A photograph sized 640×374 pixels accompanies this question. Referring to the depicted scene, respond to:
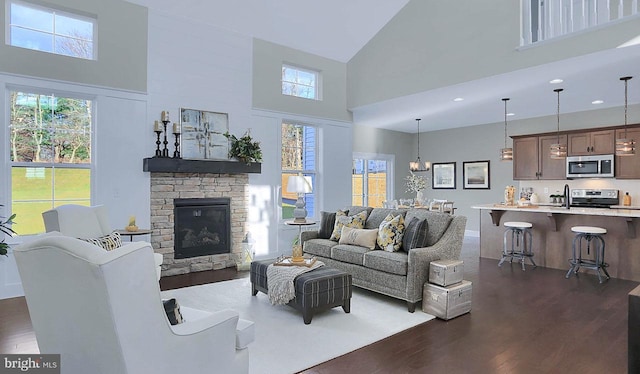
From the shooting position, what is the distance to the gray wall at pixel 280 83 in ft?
20.9

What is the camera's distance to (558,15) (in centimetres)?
564

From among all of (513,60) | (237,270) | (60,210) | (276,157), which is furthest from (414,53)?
(60,210)

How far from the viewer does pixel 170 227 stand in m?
5.43

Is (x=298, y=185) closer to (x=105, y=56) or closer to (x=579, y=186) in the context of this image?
(x=105, y=56)

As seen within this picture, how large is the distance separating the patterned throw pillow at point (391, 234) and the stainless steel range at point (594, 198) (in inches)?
203

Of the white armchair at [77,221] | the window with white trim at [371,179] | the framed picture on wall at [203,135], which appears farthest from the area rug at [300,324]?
the window with white trim at [371,179]

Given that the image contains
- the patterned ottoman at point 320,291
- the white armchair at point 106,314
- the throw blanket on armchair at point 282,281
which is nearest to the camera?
the white armchair at point 106,314

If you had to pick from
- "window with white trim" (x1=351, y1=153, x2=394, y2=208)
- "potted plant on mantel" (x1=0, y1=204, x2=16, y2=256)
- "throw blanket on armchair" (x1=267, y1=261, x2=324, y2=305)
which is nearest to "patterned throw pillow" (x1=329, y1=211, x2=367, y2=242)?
"throw blanket on armchair" (x1=267, y1=261, x2=324, y2=305)

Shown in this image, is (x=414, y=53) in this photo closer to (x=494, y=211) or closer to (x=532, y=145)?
(x=494, y=211)

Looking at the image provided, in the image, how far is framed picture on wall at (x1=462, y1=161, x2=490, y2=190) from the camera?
29.4 feet

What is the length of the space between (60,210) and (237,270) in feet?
8.47

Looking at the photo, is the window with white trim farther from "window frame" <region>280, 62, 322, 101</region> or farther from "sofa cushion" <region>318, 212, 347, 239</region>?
"sofa cushion" <region>318, 212, 347, 239</region>

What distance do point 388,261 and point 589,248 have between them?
142 inches

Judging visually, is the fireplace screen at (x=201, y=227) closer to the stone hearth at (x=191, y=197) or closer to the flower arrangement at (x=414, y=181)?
the stone hearth at (x=191, y=197)
